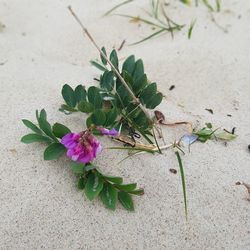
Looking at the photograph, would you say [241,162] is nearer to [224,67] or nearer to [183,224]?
[183,224]

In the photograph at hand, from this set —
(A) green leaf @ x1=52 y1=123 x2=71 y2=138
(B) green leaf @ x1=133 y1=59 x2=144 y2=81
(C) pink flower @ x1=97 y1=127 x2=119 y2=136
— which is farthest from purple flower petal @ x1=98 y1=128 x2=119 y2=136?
(B) green leaf @ x1=133 y1=59 x2=144 y2=81

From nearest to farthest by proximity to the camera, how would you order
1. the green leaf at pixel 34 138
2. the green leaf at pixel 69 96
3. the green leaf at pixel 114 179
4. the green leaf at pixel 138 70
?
the green leaf at pixel 114 179 < the green leaf at pixel 34 138 < the green leaf at pixel 69 96 < the green leaf at pixel 138 70

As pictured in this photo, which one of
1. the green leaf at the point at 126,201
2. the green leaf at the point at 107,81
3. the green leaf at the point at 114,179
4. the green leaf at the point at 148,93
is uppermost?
the green leaf at the point at 107,81

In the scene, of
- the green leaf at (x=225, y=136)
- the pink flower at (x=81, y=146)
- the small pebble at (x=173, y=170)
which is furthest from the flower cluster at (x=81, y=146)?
the green leaf at (x=225, y=136)

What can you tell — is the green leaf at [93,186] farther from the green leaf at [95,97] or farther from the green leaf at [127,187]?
the green leaf at [95,97]

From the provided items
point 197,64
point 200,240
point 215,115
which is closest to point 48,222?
point 200,240

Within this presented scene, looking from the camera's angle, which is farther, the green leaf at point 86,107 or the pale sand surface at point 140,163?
the green leaf at point 86,107

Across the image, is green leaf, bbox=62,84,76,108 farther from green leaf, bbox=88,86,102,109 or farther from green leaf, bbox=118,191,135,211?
green leaf, bbox=118,191,135,211
